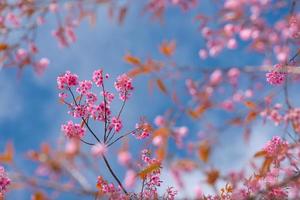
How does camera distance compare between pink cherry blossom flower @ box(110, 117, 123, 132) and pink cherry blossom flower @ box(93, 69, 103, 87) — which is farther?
pink cherry blossom flower @ box(93, 69, 103, 87)

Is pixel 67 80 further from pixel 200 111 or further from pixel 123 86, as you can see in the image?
pixel 200 111

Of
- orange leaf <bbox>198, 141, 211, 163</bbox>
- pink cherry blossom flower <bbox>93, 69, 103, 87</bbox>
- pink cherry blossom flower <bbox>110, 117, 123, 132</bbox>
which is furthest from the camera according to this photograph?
pink cherry blossom flower <bbox>93, 69, 103, 87</bbox>

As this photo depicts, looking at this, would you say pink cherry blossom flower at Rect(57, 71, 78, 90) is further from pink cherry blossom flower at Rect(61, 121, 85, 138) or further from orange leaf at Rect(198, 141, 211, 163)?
orange leaf at Rect(198, 141, 211, 163)

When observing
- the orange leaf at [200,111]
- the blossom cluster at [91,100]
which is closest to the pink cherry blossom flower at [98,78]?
the blossom cluster at [91,100]

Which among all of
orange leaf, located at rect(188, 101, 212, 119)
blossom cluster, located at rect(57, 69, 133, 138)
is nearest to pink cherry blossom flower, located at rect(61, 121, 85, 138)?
blossom cluster, located at rect(57, 69, 133, 138)

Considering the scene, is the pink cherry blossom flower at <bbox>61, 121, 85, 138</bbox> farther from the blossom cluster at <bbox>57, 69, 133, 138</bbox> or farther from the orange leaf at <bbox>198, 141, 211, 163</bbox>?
the orange leaf at <bbox>198, 141, 211, 163</bbox>

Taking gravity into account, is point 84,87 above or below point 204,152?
above

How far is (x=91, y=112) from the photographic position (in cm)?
975

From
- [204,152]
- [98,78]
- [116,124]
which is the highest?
[98,78]

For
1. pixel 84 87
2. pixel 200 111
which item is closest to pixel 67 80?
pixel 84 87

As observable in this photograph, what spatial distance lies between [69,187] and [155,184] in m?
5.80

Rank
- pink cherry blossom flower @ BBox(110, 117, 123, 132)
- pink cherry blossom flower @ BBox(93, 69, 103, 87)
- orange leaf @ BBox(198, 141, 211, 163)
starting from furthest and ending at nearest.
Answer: pink cherry blossom flower @ BBox(93, 69, 103, 87), pink cherry blossom flower @ BBox(110, 117, 123, 132), orange leaf @ BBox(198, 141, 211, 163)

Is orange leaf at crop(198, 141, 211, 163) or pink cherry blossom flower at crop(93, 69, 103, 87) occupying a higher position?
pink cherry blossom flower at crop(93, 69, 103, 87)

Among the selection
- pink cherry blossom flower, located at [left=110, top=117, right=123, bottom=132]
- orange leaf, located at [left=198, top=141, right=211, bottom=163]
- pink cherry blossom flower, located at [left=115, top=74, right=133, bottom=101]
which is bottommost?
orange leaf, located at [left=198, top=141, right=211, bottom=163]
